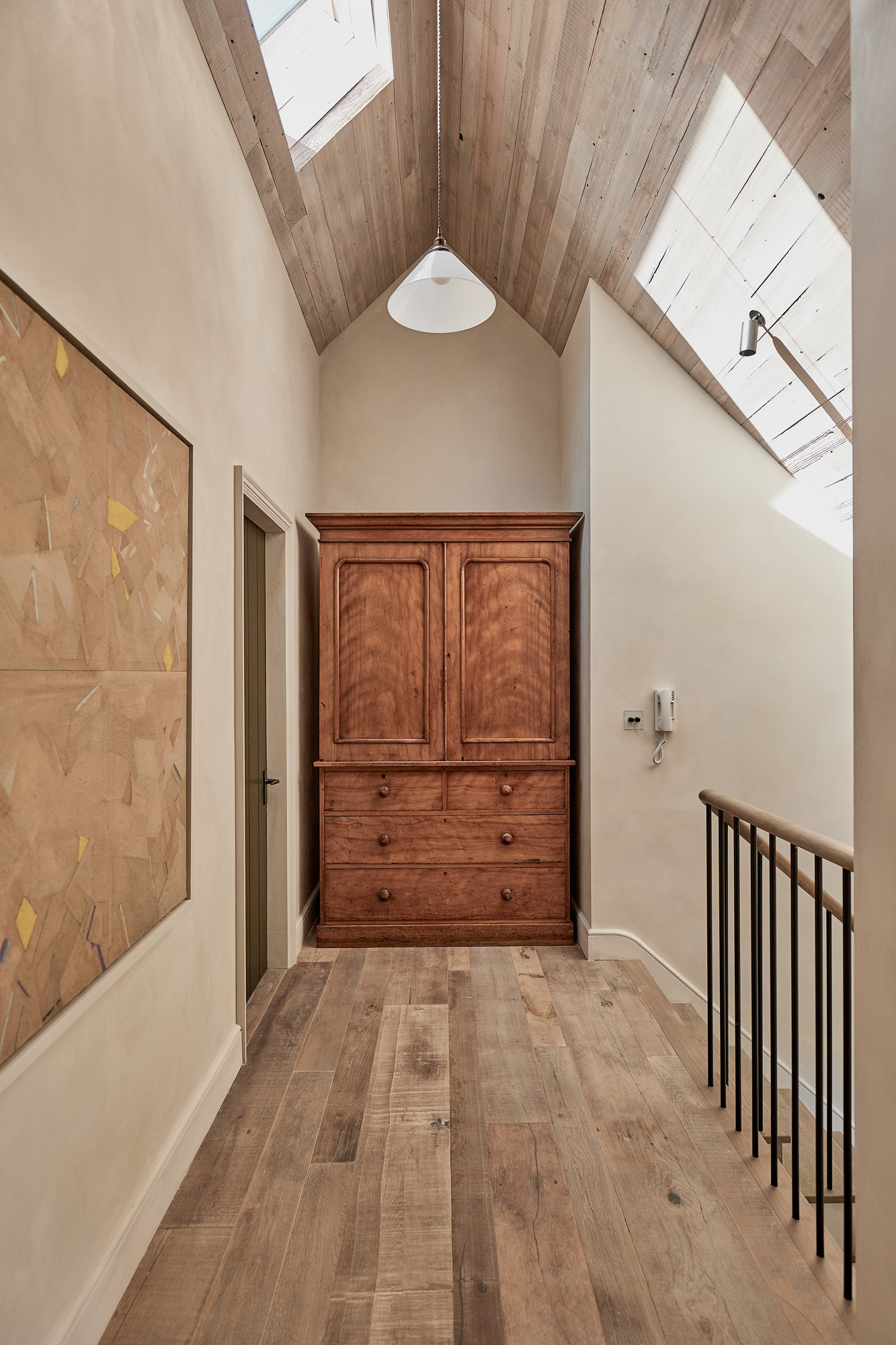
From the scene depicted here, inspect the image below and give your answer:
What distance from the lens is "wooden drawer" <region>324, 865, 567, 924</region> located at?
3.46 metres

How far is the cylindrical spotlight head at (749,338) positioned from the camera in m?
2.39

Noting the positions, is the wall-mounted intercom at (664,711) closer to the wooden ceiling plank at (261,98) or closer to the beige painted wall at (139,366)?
the beige painted wall at (139,366)

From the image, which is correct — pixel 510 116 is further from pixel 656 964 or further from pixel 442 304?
pixel 656 964

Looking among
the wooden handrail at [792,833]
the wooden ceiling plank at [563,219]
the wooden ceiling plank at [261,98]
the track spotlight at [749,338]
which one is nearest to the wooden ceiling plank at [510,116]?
the wooden ceiling plank at [563,219]

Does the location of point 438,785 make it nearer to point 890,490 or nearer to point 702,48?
point 890,490

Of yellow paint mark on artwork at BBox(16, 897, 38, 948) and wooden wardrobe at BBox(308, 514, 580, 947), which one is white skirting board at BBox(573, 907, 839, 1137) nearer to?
wooden wardrobe at BBox(308, 514, 580, 947)

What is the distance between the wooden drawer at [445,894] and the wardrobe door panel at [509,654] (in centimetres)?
58

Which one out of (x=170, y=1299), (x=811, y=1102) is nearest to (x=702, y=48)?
(x=170, y=1299)

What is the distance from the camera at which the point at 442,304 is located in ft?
8.29

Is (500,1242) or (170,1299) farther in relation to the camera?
(500,1242)

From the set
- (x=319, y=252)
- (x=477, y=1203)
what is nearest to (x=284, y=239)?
(x=319, y=252)

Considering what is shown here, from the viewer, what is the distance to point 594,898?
10.8ft

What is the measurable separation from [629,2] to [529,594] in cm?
209

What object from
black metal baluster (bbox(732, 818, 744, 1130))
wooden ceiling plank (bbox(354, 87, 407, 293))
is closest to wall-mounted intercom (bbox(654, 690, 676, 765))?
black metal baluster (bbox(732, 818, 744, 1130))
